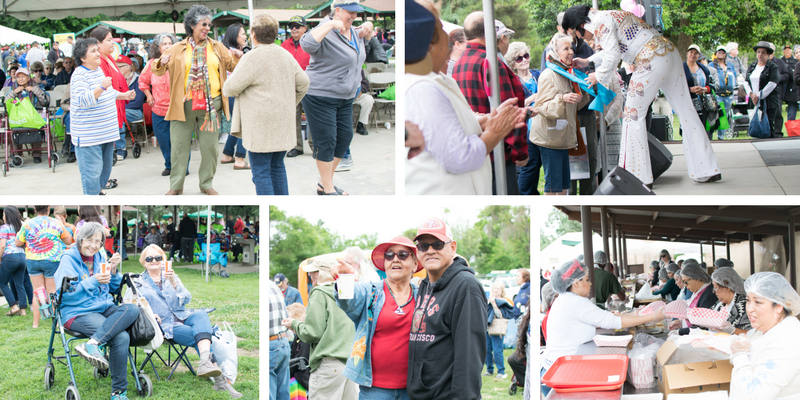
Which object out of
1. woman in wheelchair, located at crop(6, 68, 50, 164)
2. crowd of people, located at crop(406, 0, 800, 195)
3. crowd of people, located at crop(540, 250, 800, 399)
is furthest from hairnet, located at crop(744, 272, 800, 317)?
woman in wheelchair, located at crop(6, 68, 50, 164)

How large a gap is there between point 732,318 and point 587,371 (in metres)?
1.00

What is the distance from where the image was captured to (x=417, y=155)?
2854 mm

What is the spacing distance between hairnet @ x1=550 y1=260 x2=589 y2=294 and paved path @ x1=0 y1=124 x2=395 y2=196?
1514 mm

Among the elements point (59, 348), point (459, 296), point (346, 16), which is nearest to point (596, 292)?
point (459, 296)

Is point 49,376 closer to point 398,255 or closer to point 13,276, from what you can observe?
point 13,276

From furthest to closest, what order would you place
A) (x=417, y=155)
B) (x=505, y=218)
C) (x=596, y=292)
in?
(x=596, y=292), (x=505, y=218), (x=417, y=155)

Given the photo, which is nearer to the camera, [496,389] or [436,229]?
[436,229]

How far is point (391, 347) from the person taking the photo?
3.00 meters

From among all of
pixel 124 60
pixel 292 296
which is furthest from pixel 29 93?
pixel 292 296

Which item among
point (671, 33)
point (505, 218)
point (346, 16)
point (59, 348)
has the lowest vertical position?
point (59, 348)

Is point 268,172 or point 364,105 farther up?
point 364,105

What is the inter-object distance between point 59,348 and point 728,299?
15.6 feet

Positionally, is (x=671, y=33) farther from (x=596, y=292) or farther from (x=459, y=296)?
(x=459, y=296)

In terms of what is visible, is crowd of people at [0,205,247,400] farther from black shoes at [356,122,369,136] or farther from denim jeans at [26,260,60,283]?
black shoes at [356,122,369,136]
